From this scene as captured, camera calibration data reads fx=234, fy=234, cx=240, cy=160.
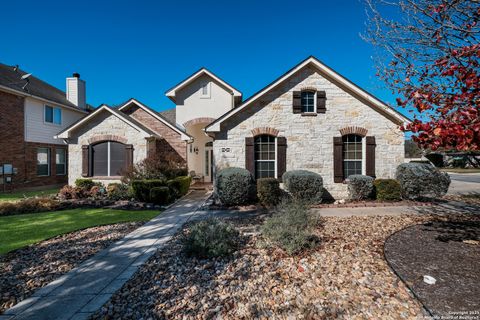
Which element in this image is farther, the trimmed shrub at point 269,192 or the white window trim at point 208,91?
the white window trim at point 208,91

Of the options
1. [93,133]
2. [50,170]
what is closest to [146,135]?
[93,133]

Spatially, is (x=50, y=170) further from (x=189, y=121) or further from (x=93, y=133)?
(x=189, y=121)

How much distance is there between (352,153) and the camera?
11.0 m

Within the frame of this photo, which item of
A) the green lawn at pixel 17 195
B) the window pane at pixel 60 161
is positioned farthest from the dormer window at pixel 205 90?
the window pane at pixel 60 161

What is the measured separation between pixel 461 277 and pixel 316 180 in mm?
5952

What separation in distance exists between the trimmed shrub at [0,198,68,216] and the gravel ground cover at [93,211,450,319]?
296 inches

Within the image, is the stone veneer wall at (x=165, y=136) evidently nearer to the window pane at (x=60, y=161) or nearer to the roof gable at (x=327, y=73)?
the roof gable at (x=327, y=73)

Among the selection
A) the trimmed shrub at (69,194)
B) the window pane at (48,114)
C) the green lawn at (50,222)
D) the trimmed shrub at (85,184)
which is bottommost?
the green lawn at (50,222)

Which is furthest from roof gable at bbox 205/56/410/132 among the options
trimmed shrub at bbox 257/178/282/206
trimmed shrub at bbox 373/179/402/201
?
trimmed shrub at bbox 257/178/282/206

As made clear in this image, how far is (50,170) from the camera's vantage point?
16.7m

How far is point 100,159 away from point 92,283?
1133 cm

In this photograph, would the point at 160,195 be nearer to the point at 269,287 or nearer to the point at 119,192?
the point at 119,192

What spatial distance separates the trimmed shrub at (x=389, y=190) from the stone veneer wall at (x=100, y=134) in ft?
39.5

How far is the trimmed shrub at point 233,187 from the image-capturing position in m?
9.42
